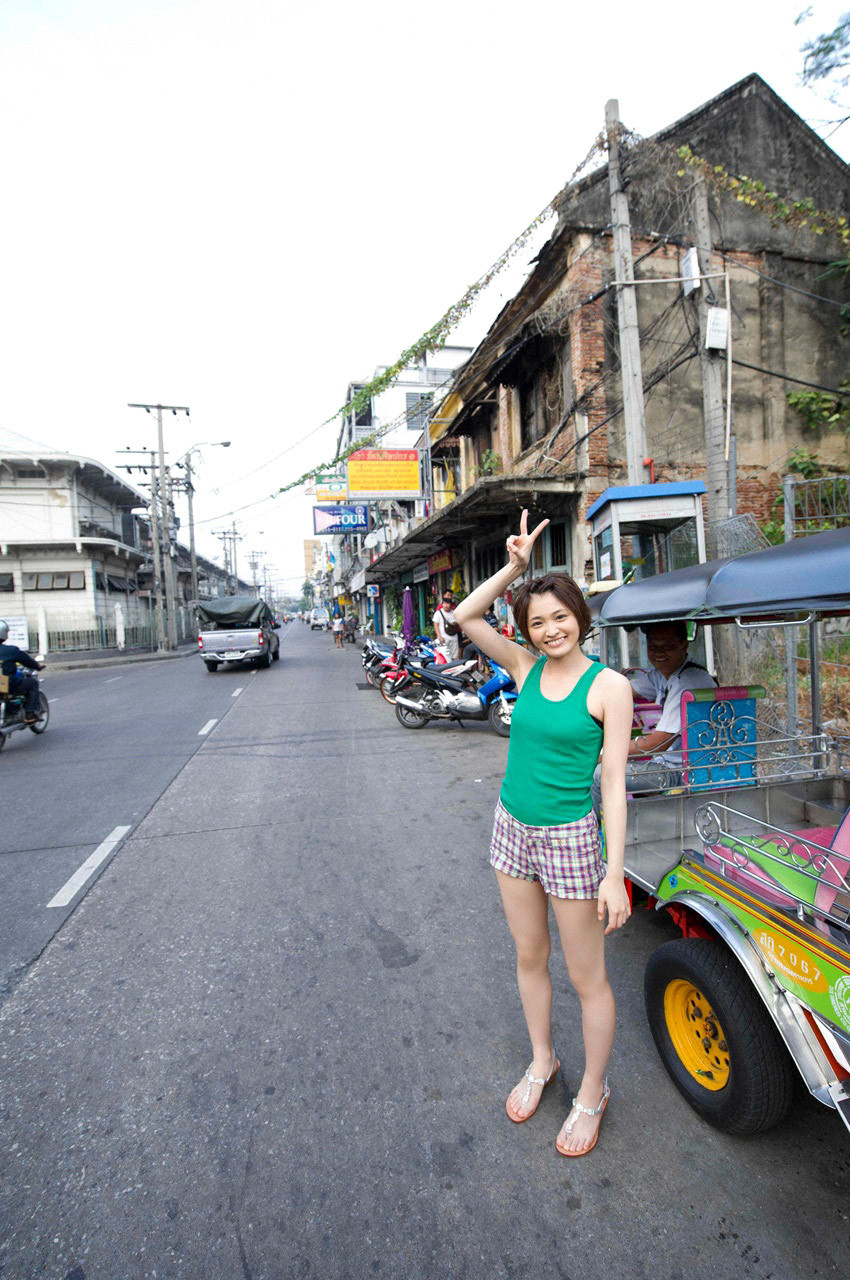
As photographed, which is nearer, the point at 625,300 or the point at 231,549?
the point at 625,300

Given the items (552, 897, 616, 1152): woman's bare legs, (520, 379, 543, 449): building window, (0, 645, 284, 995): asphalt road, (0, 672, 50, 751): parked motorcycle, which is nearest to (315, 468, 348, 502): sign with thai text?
(520, 379, 543, 449): building window

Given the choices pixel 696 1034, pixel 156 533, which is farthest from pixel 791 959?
pixel 156 533

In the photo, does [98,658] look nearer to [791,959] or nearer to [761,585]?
[761,585]

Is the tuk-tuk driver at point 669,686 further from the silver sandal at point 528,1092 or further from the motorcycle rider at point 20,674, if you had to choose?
the motorcycle rider at point 20,674

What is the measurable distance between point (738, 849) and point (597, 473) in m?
10.1

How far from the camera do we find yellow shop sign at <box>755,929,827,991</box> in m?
1.91

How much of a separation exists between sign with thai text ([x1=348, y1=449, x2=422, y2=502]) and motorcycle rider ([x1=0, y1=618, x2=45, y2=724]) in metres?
11.1

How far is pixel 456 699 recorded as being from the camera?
385 inches

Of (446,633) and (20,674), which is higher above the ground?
(446,633)

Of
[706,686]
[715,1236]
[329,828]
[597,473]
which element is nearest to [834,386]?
[597,473]

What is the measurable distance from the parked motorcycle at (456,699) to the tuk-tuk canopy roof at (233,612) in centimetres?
1020

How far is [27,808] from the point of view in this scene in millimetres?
6348

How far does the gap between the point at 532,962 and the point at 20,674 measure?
945 centimetres

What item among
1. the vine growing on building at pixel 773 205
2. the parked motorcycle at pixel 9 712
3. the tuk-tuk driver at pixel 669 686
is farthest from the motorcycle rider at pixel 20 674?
the vine growing on building at pixel 773 205
